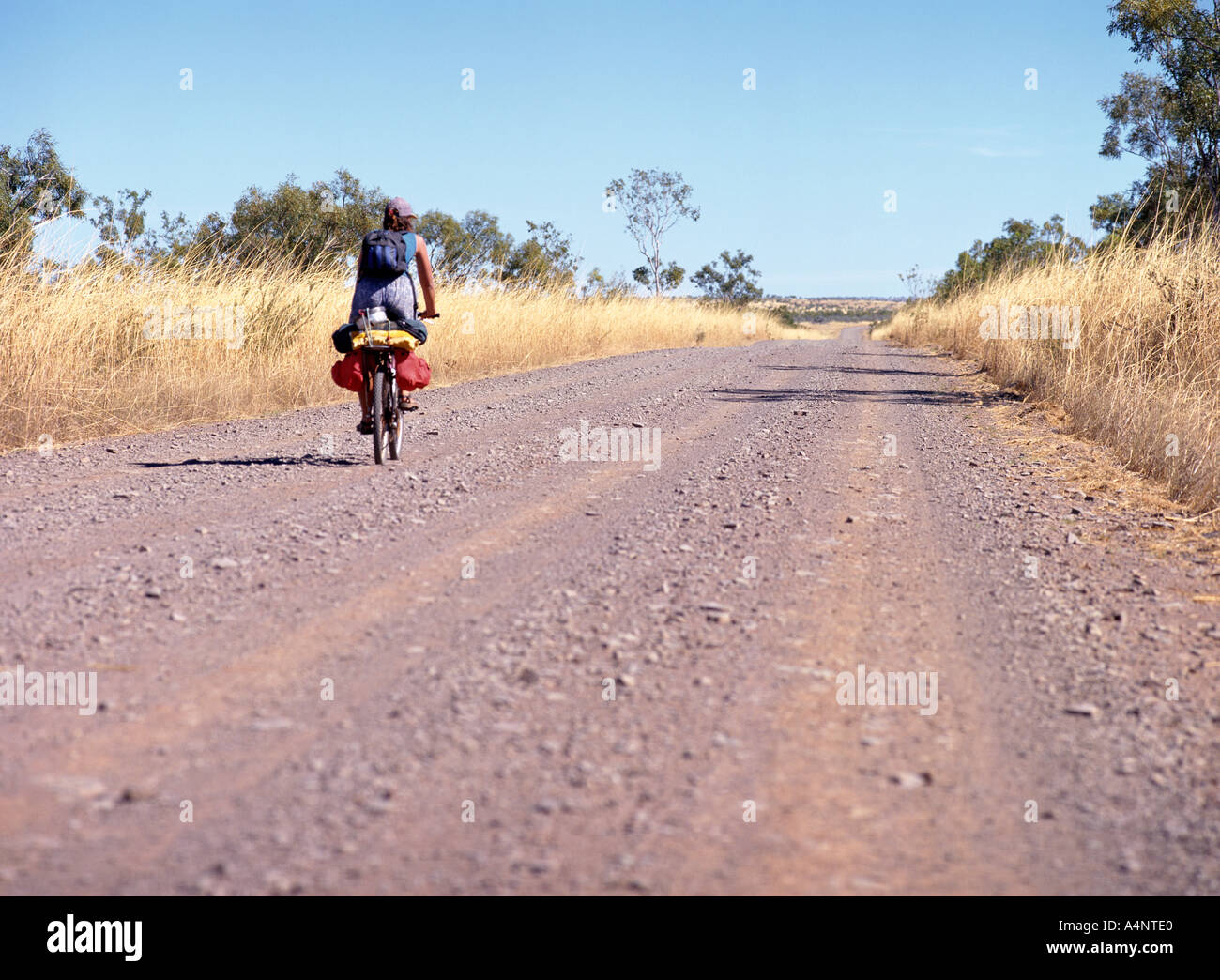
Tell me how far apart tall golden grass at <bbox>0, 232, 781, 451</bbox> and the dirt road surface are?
2.62 m

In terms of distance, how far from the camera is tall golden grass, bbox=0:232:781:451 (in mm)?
8734

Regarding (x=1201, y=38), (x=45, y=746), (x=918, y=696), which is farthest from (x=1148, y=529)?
(x=1201, y=38)

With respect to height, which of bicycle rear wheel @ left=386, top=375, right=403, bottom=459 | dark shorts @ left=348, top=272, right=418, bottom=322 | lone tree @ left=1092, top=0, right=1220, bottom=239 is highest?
lone tree @ left=1092, top=0, right=1220, bottom=239

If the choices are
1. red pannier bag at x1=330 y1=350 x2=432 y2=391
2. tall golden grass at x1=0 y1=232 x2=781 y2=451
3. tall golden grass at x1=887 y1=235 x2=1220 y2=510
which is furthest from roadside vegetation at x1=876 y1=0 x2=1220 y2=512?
tall golden grass at x1=0 y1=232 x2=781 y2=451

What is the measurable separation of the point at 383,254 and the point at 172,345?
4.64m

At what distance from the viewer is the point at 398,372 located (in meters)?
7.55

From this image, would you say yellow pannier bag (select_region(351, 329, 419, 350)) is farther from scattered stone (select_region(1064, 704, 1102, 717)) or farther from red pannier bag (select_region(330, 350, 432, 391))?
scattered stone (select_region(1064, 704, 1102, 717))

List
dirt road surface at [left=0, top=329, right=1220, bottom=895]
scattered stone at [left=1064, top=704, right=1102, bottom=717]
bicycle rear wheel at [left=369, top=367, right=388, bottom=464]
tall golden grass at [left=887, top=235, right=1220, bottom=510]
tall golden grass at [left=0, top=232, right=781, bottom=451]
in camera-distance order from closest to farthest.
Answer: dirt road surface at [left=0, top=329, right=1220, bottom=895]
scattered stone at [left=1064, top=704, right=1102, bottom=717]
tall golden grass at [left=887, top=235, right=1220, bottom=510]
bicycle rear wheel at [left=369, top=367, right=388, bottom=464]
tall golden grass at [left=0, top=232, right=781, bottom=451]

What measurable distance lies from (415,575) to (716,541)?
62.8 inches

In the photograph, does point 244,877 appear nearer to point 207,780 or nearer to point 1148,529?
point 207,780

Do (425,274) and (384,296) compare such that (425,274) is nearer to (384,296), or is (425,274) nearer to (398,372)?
(384,296)

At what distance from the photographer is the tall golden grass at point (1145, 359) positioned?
7008mm

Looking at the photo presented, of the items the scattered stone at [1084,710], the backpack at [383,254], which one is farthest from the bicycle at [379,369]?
the scattered stone at [1084,710]

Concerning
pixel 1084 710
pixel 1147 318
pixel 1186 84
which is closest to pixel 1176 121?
pixel 1186 84
